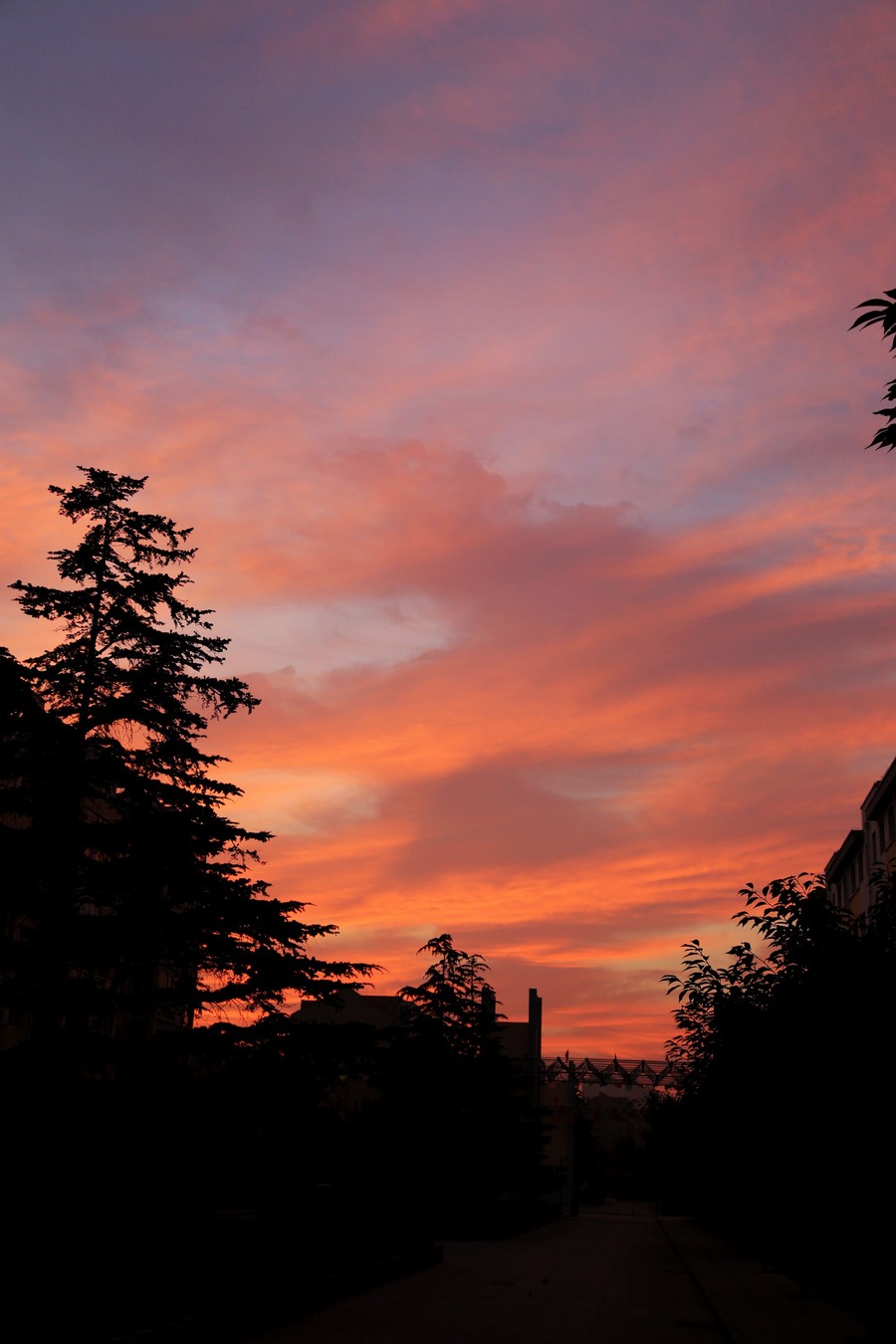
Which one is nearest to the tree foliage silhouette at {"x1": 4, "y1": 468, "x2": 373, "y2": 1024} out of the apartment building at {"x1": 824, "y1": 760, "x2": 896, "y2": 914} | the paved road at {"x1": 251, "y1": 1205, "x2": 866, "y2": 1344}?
the paved road at {"x1": 251, "y1": 1205, "x2": 866, "y2": 1344}

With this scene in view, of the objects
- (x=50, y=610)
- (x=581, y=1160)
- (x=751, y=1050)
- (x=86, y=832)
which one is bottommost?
(x=581, y=1160)

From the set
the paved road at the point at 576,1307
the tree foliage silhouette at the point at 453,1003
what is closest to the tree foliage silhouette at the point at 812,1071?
the paved road at the point at 576,1307

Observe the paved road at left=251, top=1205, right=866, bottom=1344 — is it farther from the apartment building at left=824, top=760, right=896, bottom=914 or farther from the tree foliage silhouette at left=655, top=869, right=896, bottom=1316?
the apartment building at left=824, top=760, right=896, bottom=914

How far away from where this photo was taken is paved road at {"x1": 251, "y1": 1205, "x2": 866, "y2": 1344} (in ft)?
59.8

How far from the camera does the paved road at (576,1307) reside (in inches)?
717

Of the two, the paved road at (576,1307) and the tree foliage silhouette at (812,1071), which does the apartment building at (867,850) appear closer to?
the paved road at (576,1307)

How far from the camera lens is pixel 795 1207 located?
2072 centimetres

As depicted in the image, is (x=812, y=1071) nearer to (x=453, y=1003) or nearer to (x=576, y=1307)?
(x=576, y=1307)

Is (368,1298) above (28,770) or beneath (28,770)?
beneath

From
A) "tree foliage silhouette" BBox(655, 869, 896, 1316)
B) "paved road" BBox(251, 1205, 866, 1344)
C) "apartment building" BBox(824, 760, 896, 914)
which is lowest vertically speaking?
"paved road" BBox(251, 1205, 866, 1344)

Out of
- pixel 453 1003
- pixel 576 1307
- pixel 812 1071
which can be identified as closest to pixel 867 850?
pixel 453 1003

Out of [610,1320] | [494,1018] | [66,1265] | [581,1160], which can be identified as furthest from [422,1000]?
[581,1160]

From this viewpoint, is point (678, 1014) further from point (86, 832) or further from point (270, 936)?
point (86, 832)

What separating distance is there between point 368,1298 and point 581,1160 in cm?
11112
